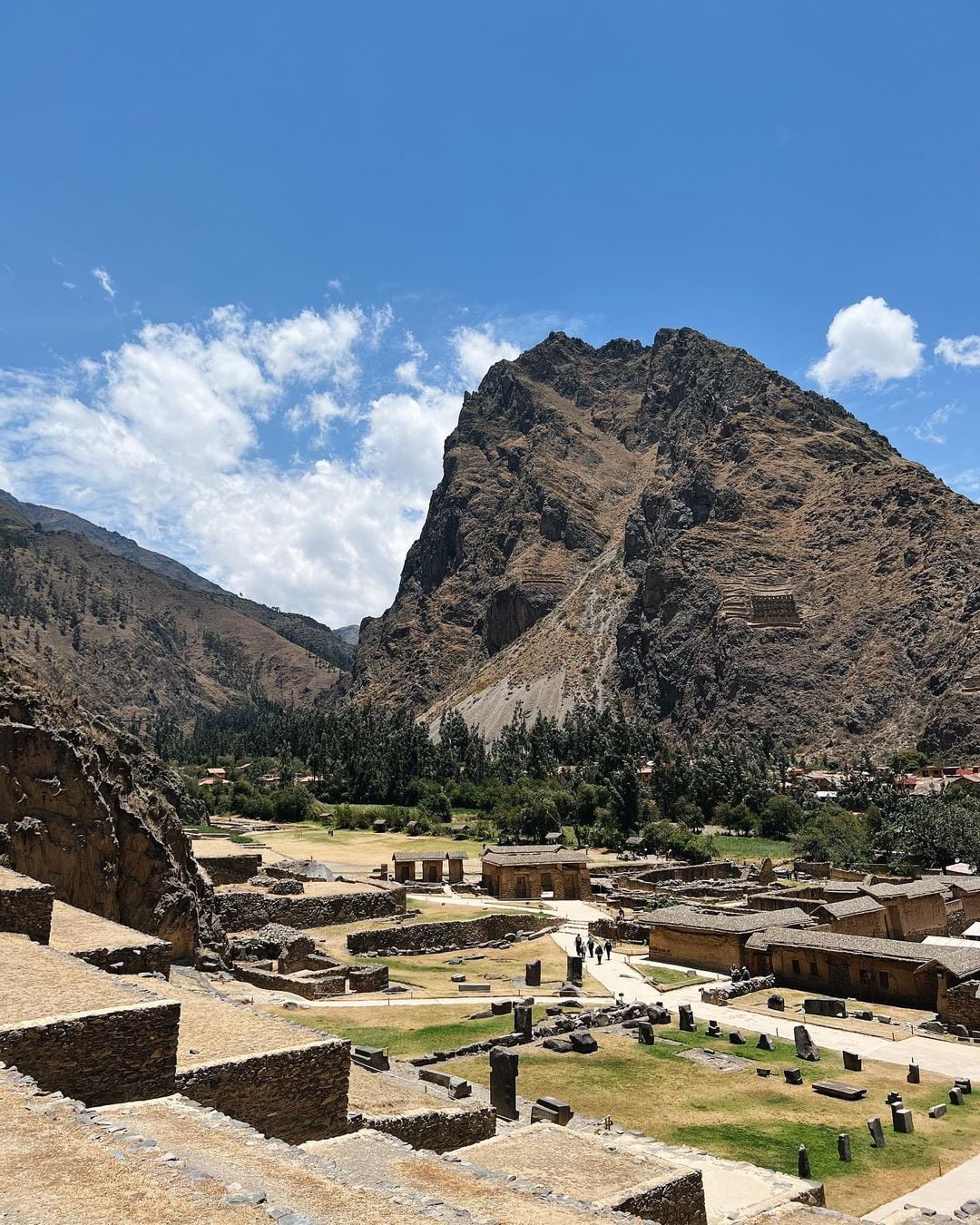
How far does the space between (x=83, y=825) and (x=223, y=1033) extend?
1182cm

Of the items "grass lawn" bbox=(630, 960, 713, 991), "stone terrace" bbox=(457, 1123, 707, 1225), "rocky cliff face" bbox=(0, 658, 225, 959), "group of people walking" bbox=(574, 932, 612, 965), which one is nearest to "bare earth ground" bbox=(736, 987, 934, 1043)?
"grass lawn" bbox=(630, 960, 713, 991)

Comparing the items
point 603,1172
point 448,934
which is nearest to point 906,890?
point 448,934

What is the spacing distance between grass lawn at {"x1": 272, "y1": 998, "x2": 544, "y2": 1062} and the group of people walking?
10176 mm

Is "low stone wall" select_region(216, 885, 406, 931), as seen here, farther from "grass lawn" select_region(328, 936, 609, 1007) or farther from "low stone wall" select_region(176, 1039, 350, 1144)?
"low stone wall" select_region(176, 1039, 350, 1144)

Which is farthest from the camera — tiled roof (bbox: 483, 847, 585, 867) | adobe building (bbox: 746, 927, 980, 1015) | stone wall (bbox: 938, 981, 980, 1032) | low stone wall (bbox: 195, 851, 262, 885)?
tiled roof (bbox: 483, 847, 585, 867)

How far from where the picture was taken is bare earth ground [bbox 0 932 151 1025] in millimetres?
10922

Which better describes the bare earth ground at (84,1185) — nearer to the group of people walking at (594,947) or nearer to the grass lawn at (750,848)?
the group of people walking at (594,947)

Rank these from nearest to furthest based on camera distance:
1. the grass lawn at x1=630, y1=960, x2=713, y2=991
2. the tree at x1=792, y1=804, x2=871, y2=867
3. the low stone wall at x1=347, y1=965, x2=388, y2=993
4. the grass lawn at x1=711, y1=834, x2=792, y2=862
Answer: the low stone wall at x1=347, y1=965, x2=388, y2=993 → the grass lawn at x1=630, y1=960, x2=713, y2=991 → the tree at x1=792, y1=804, x2=871, y2=867 → the grass lawn at x1=711, y1=834, x2=792, y2=862

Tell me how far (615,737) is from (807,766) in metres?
36.6

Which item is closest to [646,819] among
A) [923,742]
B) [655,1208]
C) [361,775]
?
[361,775]

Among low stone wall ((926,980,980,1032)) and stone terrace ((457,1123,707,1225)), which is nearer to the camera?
stone terrace ((457,1123,707,1225))

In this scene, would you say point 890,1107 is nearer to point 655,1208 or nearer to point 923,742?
point 655,1208

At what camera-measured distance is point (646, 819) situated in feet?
308

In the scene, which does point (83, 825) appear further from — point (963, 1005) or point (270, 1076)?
point (963, 1005)
